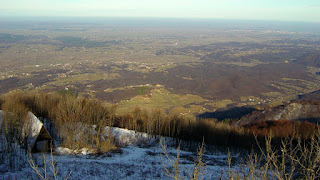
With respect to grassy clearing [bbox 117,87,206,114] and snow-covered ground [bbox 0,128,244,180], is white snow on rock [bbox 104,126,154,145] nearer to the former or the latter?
snow-covered ground [bbox 0,128,244,180]

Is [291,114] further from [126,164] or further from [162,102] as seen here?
[126,164]

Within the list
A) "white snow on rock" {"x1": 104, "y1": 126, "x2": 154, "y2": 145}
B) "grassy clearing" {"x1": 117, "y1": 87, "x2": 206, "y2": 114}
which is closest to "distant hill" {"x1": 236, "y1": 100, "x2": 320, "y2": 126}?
"grassy clearing" {"x1": 117, "y1": 87, "x2": 206, "y2": 114}

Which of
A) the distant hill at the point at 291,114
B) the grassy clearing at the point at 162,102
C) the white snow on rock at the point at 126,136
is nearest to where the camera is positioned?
the white snow on rock at the point at 126,136

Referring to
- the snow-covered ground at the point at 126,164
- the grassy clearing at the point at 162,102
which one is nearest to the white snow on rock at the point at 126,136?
the snow-covered ground at the point at 126,164

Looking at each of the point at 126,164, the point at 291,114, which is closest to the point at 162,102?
the point at 291,114

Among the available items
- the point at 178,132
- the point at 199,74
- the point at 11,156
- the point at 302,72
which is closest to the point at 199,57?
the point at 199,74

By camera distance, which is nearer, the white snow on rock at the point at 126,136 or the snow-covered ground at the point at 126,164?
the snow-covered ground at the point at 126,164

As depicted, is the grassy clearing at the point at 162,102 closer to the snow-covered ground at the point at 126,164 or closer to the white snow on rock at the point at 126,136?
the white snow on rock at the point at 126,136

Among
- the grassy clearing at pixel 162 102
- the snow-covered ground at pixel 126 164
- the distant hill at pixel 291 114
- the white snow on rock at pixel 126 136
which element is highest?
the snow-covered ground at pixel 126 164

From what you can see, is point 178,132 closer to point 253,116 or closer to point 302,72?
point 253,116
